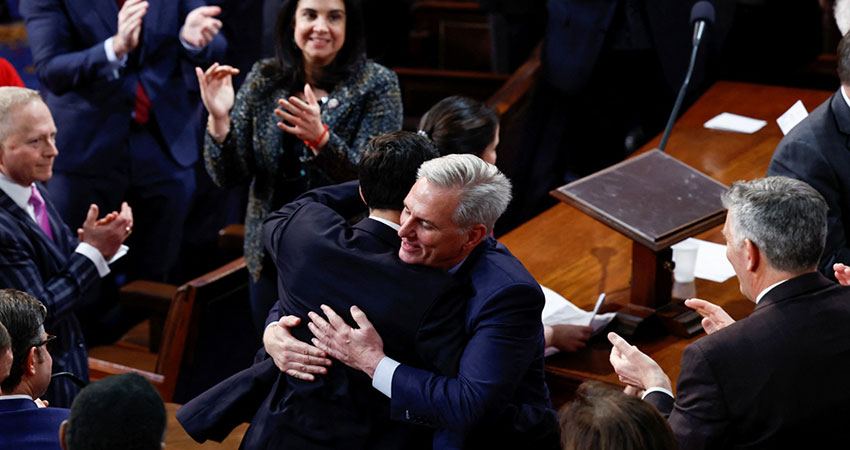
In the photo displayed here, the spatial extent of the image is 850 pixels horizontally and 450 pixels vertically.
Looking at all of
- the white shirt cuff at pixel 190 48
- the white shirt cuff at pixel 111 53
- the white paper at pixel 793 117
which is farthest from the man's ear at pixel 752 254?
the white shirt cuff at pixel 111 53

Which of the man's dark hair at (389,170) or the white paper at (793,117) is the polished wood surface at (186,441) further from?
the white paper at (793,117)

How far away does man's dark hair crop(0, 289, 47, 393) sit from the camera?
2.25 m

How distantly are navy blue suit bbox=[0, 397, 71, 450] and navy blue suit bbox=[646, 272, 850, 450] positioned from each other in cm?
129

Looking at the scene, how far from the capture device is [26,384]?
7.37 ft

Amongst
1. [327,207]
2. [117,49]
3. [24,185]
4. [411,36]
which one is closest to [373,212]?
[327,207]

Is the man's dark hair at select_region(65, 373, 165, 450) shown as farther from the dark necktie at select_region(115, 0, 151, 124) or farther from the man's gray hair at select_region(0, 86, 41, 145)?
the dark necktie at select_region(115, 0, 151, 124)

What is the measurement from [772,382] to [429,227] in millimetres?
760

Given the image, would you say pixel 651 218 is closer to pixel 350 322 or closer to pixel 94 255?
pixel 350 322

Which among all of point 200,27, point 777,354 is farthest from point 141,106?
point 777,354

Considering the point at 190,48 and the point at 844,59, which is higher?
the point at 844,59

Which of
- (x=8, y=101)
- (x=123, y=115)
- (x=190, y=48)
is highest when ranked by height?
(x=8, y=101)

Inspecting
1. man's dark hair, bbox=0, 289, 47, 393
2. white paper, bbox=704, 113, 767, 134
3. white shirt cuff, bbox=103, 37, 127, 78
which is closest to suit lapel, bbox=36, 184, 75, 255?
man's dark hair, bbox=0, 289, 47, 393

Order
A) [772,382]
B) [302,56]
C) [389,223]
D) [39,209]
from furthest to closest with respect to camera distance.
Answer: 1. [302,56]
2. [39,209]
3. [389,223]
4. [772,382]

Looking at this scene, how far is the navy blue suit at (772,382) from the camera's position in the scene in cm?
199
